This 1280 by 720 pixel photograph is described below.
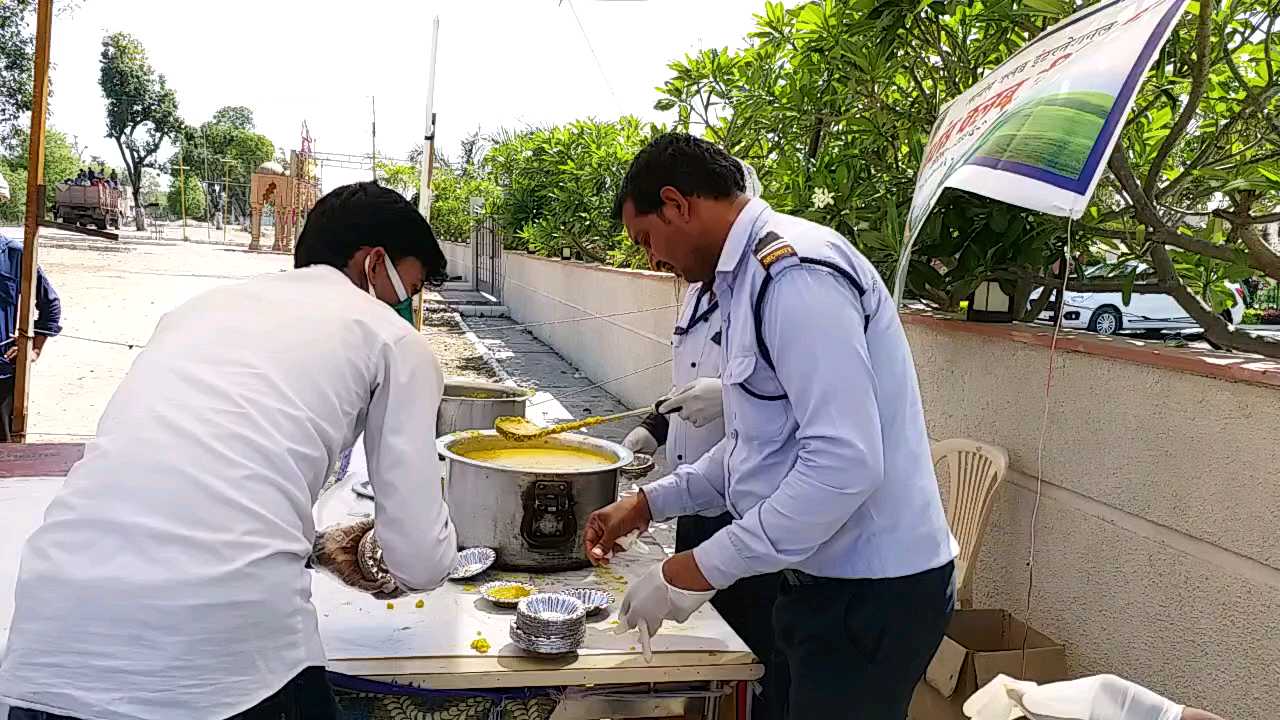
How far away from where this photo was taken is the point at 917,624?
5.93 feet

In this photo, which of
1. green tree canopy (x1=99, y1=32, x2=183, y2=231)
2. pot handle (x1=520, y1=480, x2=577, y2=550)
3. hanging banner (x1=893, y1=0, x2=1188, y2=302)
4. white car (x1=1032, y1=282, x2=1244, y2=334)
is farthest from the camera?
green tree canopy (x1=99, y1=32, x2=183, y2=231)

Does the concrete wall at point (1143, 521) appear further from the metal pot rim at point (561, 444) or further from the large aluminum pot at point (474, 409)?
the large aluminum pot at point (474, 409)

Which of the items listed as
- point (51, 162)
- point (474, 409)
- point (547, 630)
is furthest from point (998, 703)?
point (51, 162)

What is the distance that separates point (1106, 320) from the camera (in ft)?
50.7

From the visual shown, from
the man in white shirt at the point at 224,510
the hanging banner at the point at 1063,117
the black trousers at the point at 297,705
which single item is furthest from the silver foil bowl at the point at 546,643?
the hanging banner at the point at 1063,117

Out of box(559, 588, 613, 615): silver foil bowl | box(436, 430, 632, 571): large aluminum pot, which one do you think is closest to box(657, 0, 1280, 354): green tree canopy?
box(436, 430, 632, 571): large aluminum pot

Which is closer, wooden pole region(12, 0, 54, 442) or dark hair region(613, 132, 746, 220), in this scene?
dark hair region(613, 132, 746, 220)

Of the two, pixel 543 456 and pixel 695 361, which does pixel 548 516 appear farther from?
pixel 695 361

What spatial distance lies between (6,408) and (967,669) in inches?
193

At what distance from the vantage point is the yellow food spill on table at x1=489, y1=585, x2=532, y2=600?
7.33 ft

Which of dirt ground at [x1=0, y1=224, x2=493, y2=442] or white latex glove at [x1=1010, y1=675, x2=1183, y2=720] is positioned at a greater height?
white latex glove at [x1=1010, y1=675, x2=1183, y2=720]

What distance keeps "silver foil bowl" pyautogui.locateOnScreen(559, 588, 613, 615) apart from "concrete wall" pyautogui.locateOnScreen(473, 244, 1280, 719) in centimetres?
143

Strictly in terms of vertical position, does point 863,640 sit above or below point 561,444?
below

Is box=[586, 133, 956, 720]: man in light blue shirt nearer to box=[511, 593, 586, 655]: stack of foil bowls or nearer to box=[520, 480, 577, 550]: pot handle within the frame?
Result: box=[511, 593, 586, 655]: stack of foil bowls
